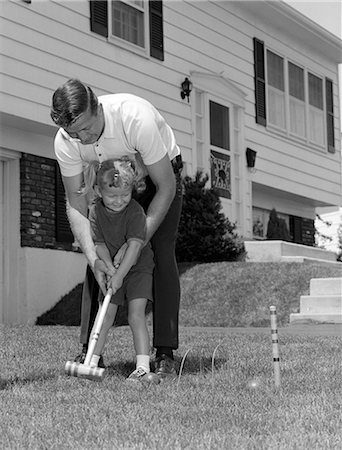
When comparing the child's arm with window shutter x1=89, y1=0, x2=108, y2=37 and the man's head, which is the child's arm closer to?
the man's head

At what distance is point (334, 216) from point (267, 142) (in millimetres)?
12478

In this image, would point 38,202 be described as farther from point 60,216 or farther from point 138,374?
point 138,374

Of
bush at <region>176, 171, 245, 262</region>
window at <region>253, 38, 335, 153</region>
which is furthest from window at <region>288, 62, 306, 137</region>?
bush at <region>176, 171, 245, 262</region>

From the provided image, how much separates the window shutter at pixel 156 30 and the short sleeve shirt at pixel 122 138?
8.18 m

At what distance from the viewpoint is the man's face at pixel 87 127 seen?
161 inches

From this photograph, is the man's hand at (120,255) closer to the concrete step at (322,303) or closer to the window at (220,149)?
the concrete step at (322,303)

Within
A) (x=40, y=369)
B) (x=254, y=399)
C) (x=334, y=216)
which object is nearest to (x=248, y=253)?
(x=40, y=369)

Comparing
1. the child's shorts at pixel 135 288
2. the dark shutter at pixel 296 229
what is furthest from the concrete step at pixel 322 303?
the dark shutter at pixel 296 229

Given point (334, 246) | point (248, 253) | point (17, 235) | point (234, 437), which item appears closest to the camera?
point (234, 437)

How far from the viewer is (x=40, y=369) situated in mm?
4633

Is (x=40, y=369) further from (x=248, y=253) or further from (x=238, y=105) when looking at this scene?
(x=238, y=105)

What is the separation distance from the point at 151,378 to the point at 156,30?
9.10 metres

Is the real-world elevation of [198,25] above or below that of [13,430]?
above

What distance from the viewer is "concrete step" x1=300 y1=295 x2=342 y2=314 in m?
9.72
